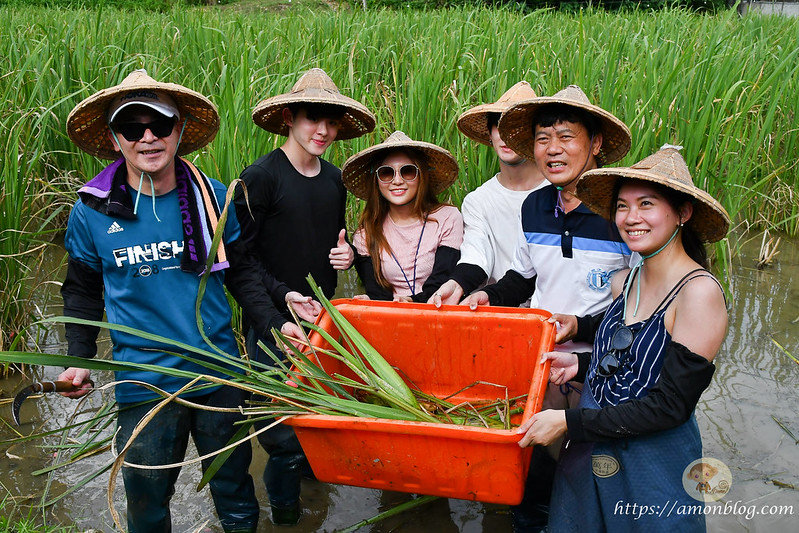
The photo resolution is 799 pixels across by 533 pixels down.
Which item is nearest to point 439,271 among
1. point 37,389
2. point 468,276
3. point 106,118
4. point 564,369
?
point 468,276

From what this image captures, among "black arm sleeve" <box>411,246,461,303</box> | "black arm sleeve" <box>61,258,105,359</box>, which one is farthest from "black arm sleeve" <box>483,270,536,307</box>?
"black arm sleeve" <box>61,258,105,359</box>

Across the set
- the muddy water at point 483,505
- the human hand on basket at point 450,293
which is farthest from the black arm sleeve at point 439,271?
the muddy water at point 483,505

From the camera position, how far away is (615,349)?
5.34 feet

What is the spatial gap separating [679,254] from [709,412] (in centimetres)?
133

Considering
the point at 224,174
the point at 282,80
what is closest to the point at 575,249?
the point at 224,174

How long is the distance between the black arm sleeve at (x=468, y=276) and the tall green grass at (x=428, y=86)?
0.81 metres

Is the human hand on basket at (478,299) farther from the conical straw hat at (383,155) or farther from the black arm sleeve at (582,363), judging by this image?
the conical straw hat at (383,155)

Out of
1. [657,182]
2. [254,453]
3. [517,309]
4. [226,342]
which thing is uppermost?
[657,182]

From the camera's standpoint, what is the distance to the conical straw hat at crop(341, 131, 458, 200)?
2.31 meters

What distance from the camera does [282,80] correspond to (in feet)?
11.8

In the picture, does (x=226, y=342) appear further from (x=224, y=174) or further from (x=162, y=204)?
(x=224, y=174)

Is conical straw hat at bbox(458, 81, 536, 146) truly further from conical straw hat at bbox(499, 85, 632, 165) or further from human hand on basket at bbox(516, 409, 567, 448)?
human hand on basket at bbox(516, 409, 567, 448)

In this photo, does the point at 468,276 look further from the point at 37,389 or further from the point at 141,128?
the point at 37,389

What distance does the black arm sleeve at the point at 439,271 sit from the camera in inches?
90.7
